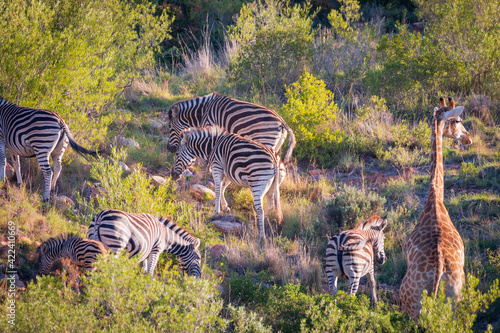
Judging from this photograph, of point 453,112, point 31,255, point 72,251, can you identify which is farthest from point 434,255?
point 31,255

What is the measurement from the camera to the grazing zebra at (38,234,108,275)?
505 cm

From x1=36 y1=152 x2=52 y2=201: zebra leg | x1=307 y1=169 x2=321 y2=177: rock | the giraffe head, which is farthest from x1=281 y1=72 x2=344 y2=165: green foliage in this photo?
x1=36 y1=152 x2=52 y2=201: zebra leg

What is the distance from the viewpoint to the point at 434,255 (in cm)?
453

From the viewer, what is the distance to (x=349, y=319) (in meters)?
4.56

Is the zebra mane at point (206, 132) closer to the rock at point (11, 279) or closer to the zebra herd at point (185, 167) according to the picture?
the zebra herd at point (185, 167)

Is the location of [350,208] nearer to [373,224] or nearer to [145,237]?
[373,224]

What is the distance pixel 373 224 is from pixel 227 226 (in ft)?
8.45

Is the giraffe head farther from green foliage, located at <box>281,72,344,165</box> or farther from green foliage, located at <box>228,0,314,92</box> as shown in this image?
green foliage, located at <box>228,0,314,92</box>

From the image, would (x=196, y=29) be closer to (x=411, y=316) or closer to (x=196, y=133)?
(x=196, y=133)

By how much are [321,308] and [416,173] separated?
5.56 metres

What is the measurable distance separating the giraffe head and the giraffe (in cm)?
35

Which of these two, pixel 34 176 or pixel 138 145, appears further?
pixel 138 145

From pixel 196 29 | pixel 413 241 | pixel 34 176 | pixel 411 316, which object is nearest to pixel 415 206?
pixel 413 241

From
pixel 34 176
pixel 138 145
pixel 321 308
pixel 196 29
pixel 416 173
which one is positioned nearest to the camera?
pixel 321 308
